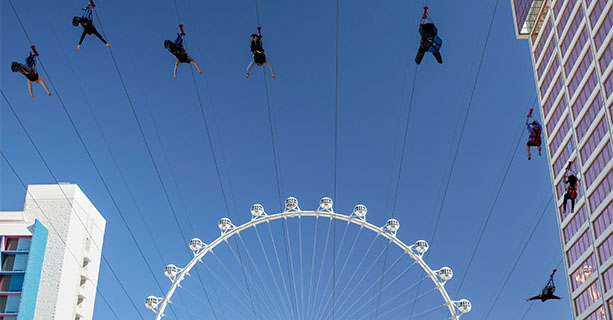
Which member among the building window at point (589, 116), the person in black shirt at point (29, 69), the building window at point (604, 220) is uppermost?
the building window at point (589, 116)

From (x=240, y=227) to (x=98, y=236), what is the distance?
1937 inches

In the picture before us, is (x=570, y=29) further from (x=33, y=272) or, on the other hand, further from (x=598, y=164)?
(x=33, y=272)

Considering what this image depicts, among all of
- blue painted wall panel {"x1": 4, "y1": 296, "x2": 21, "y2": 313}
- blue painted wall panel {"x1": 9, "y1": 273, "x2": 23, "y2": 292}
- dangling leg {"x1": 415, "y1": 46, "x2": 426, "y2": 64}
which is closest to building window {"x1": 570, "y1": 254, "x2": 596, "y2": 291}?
dangling leg {"x1": 415, "y1": 46, "x2": 426, "y2": 64}

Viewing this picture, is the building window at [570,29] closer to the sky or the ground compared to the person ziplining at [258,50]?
closer to the sky

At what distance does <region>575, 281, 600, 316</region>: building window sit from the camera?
61500 millimetres

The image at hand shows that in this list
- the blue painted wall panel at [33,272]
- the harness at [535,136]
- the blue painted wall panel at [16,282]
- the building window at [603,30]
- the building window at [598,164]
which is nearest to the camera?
the harness at [535,136]

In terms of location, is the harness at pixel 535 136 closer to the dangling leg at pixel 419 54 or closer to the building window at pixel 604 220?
the dangling leg at pixel 419 54

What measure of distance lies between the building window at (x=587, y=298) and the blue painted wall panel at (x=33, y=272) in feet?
176

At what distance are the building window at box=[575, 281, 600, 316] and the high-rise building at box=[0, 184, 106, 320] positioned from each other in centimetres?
5209

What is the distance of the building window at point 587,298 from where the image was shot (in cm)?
6150

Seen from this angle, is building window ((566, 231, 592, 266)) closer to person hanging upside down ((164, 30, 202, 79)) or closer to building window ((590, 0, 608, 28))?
building window ((590, 0, 608, 28))

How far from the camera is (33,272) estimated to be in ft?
277

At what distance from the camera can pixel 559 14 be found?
70.4m

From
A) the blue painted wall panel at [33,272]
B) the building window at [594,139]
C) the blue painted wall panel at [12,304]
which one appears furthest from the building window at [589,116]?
the blue painted wall panel at [12,304]
